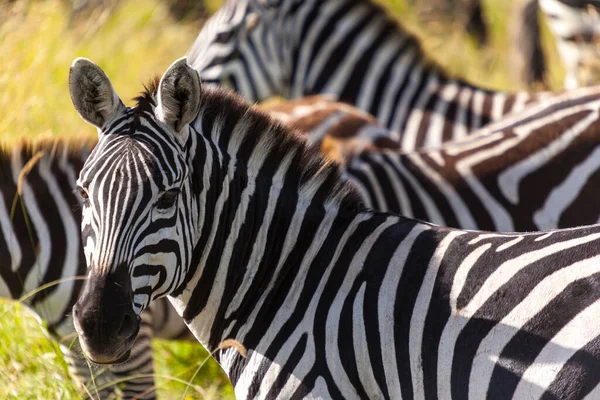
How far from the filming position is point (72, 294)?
4.91 m

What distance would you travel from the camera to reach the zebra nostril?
311 centimetres

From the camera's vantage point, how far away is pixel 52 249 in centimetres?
493

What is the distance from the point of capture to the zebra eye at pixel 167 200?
322cm

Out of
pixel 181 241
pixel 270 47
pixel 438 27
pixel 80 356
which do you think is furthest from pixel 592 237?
pixel 438 27

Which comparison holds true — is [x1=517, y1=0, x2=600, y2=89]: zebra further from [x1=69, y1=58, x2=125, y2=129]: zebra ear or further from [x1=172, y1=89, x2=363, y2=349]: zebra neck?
[x1=69, y1=58, x2=125, y2=129]: zebra ear

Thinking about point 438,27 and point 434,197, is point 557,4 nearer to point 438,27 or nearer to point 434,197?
point 434,197

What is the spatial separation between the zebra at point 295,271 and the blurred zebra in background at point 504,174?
5.34 ft

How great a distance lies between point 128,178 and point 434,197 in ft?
9.14

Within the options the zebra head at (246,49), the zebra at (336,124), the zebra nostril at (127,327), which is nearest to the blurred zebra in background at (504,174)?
the zebra at (336,124)

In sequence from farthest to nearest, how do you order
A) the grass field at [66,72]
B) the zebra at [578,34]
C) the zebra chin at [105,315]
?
the zebra at [578,34]
the grass field at [66,72]
the zebra chin at [105,315]

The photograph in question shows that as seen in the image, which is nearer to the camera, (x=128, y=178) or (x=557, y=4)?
(x=128, y=178)

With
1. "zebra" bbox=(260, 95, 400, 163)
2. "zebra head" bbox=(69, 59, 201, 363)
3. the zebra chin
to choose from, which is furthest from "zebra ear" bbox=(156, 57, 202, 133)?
"zebra" bbox=(260, 95, 400, 163)

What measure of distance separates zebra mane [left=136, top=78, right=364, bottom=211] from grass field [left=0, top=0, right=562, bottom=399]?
3.88ft

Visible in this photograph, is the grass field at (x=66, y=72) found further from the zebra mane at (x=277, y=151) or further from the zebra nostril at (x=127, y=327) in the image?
the zebra mane at (x=277, y=151)
